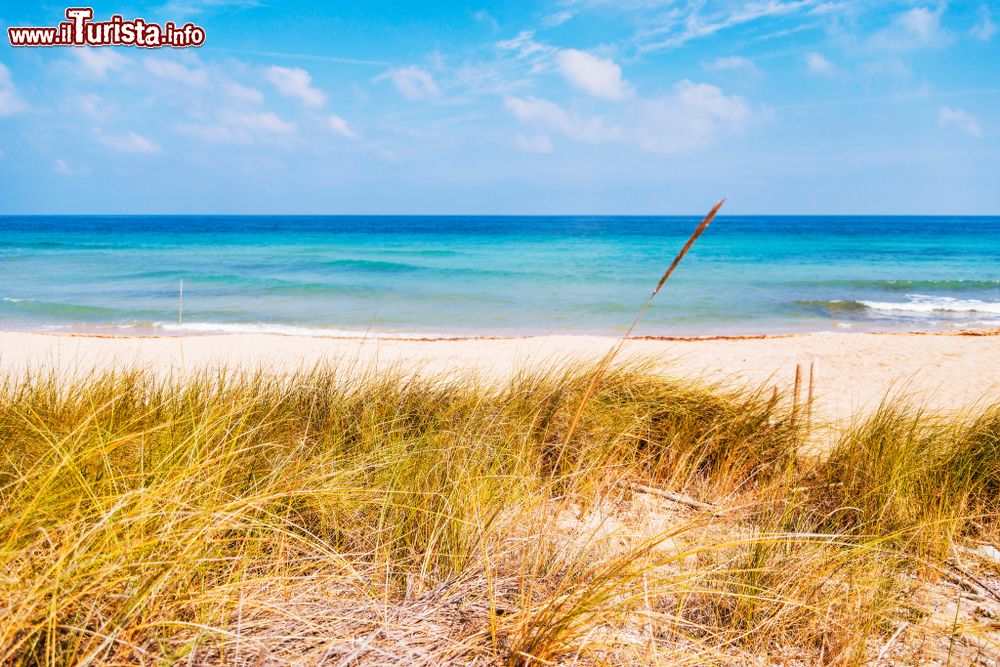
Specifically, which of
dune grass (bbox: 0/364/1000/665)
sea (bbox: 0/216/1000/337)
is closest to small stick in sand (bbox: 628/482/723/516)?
dune grass (bbox: 0/364/1000/665)

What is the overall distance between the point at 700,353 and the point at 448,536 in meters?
8.92

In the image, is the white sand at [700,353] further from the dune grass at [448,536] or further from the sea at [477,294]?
the dune grass at [448,536]

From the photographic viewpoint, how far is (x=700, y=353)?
1033 centimetres

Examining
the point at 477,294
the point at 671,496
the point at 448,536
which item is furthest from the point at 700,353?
the point at 477,294

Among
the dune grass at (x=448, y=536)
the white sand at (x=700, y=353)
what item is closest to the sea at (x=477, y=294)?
the white sand at (x=700, y=353)

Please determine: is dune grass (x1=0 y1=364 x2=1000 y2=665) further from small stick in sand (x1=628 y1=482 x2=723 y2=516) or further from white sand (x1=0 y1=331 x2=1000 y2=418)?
white sand (x1=0 y1=331 x2=1000 y2=418)

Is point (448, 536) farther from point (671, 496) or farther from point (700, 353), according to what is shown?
point (700, 353)

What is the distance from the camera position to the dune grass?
5.20 feet

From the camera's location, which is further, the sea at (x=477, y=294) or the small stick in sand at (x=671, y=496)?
the sea at (x=477, y=294)

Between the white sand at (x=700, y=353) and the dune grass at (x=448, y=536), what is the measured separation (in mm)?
4330

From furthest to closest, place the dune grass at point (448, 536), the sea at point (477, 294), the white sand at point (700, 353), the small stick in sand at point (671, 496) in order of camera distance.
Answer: the sea at point (477, 294) < the white sand at point (700, 353) < the small stick in sand at point (671, 496) < the dune grass at point (448, 536)

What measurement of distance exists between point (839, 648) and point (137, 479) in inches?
94.3

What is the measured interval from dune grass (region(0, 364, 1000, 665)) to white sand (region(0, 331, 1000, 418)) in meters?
4.33

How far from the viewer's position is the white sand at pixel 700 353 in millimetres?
8234
